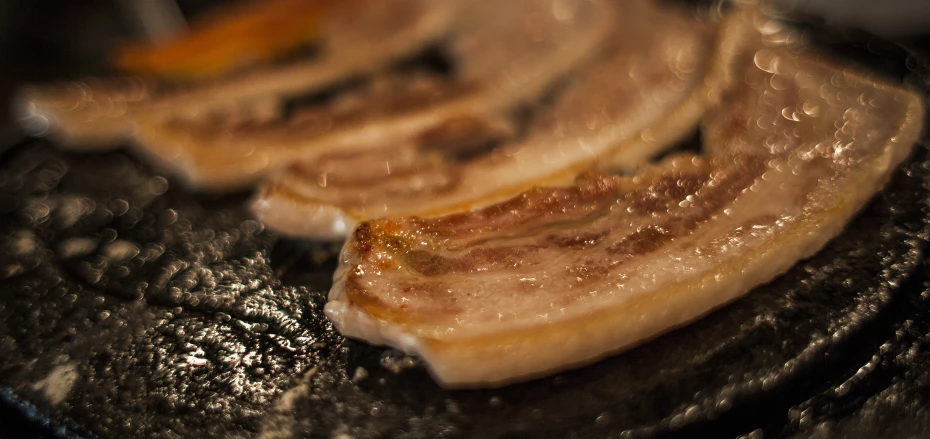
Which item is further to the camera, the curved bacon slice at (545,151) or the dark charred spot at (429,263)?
the curved bacon slice at (545,151)

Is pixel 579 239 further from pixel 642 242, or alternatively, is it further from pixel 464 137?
pixel 464 137

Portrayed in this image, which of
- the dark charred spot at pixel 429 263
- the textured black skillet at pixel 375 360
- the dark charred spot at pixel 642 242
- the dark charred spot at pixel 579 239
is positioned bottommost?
the textured black skillet at pixel 375 360

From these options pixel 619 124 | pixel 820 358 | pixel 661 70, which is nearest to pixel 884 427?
pixel 820 358

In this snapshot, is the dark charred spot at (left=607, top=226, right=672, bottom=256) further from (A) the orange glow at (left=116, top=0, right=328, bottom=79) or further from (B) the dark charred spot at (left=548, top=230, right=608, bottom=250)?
(A) the orange glow at (left=116, top=0, right=328, bottom=79)

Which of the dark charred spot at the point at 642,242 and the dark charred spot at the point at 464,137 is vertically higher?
the dark charred spot at the point at 642,242

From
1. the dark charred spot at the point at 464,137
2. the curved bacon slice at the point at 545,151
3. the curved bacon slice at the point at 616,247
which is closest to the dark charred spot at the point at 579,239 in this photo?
the curved bacon slice at the point at 616,247

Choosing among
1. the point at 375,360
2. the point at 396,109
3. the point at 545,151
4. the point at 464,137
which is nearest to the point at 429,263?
the point at 375,360

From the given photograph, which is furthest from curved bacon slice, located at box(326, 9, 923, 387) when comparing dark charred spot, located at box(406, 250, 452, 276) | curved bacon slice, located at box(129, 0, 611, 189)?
curved bacon slice, located at box(129, 0, 611, 189)

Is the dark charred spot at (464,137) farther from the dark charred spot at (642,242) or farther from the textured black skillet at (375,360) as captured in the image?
the dark charred spot at (642,242)

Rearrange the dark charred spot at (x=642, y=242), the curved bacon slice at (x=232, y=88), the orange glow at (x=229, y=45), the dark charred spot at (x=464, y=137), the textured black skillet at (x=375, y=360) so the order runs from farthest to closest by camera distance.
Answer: the orange glow at (x=229, y=45) → the curved bacon slice at (x=232, y=88) → the dark charred spot at (x=464, y=137) → the dark charred spot at (x=642, y=242) → the textured black skillet at (x=375, y=360)
